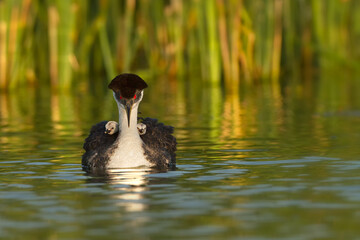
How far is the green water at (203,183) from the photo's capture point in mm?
7312

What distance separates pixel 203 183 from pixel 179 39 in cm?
1616

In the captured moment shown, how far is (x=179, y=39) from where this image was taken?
2547 centimetres

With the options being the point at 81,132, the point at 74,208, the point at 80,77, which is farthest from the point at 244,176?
the point at 80,77

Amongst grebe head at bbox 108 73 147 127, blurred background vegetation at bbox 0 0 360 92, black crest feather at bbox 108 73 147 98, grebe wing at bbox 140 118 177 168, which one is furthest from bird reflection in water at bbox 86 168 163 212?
blurred background vegetation at bbox 0 0 360 92

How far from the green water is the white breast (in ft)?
0.58

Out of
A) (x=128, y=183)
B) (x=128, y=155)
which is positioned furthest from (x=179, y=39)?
(x=128, y=183)

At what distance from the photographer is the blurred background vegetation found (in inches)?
890

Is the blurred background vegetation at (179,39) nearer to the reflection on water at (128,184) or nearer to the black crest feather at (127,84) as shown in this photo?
the black crest feather at (127,84)

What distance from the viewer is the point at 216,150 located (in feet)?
41.0

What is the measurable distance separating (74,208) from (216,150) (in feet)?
14.9

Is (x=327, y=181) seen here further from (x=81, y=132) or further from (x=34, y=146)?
(x=81, y=132)

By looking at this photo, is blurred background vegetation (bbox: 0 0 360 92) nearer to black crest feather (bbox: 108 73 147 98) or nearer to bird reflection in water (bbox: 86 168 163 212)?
black crest feather (bbox: 108 73 147 98)

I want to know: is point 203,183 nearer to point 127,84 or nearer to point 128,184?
point 128,184

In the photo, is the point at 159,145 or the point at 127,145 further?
the point at 159,145
